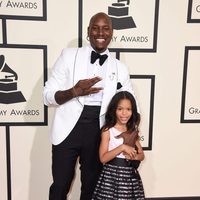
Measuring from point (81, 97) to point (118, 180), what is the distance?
0.45 m

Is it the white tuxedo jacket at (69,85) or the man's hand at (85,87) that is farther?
the white tuxedo jacket at (69,85)

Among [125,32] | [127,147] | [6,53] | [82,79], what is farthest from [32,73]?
[127,147]

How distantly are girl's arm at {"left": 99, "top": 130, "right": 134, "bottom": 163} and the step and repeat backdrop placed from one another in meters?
0.54

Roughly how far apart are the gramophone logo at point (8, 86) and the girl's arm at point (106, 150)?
2.20ft

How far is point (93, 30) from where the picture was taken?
152cm

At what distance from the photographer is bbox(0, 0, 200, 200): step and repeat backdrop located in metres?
1.88

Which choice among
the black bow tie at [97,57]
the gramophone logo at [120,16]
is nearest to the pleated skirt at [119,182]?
the black bow tie at [97,57]

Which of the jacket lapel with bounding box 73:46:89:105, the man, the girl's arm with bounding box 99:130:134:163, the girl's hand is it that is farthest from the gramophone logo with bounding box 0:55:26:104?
the girl's hand

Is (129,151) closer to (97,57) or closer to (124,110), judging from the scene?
(124,110)

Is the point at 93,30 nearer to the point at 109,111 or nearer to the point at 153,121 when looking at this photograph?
the point at 109,111

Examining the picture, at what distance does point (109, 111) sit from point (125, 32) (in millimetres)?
613

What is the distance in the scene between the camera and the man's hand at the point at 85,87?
1423 millimetres

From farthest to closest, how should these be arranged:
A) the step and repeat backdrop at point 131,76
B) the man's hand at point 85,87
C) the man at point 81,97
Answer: the step and repeat backdrop at point 131,76 → the man at point 81,97 → the man's hand at point 85,87

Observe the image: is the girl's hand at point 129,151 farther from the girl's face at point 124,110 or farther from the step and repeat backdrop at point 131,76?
the step and repeat backdrop at point 131,76
